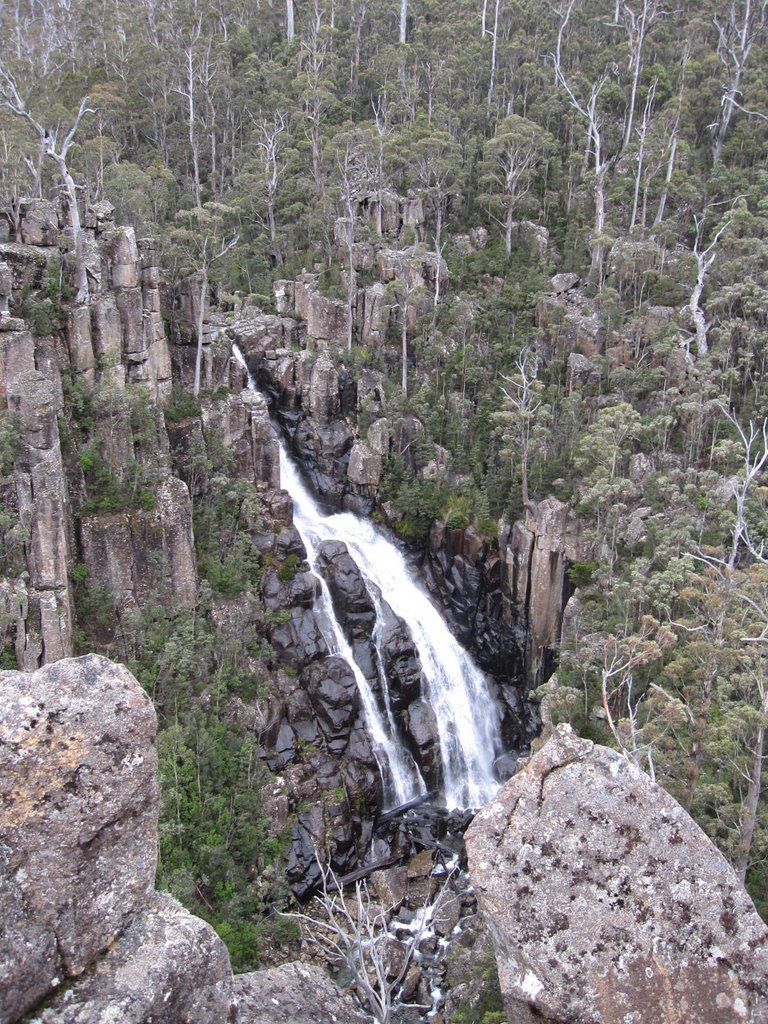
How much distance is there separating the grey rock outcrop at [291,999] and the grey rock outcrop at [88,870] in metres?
0.70

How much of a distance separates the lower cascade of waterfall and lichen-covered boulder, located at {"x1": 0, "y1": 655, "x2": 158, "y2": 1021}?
21806mm

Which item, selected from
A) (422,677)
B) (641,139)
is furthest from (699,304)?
(422,677)

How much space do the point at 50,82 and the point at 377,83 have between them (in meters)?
20.9

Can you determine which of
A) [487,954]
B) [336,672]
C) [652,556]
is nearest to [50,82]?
[336,672]

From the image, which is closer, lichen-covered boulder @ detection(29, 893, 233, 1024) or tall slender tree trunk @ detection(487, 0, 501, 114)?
lichen-covered boulder @ detection(29, 893, 233, 1024)

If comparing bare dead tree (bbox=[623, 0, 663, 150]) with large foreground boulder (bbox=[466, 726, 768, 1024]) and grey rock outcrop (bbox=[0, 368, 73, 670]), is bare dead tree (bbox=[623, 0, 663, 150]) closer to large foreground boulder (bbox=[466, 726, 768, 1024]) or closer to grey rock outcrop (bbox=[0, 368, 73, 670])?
grey rock outcrop (bbox=[0, 368, 73, 670])

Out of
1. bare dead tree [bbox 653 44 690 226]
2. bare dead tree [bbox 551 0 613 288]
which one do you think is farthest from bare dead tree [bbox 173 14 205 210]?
bare dead tree [bbox 653 44 690 226]

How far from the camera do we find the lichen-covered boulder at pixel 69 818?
5.48 metres

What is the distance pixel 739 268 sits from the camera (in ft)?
116

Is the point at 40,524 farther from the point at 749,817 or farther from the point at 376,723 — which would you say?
the point at 749,817

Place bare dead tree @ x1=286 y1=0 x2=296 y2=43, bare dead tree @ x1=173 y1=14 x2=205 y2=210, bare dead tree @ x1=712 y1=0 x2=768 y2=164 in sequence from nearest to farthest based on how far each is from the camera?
bare dead tree @ x1=712 y1=0 x2=768 y2=164
bare dead tree @ x1=173 y1=14 x2=205 y2=210
bare dead tree @ x1=286 y1=0 x2=296 y2=43

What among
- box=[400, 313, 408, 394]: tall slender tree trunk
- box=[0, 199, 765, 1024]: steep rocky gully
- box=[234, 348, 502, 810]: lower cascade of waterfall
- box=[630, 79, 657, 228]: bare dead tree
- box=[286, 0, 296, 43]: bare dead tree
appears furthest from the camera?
box=[286, 0, 296, 43]: bare dead tree

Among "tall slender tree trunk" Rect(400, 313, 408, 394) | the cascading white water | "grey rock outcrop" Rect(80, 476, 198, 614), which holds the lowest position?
the cascading white water

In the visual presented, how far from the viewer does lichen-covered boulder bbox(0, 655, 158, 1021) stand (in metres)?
5.48
